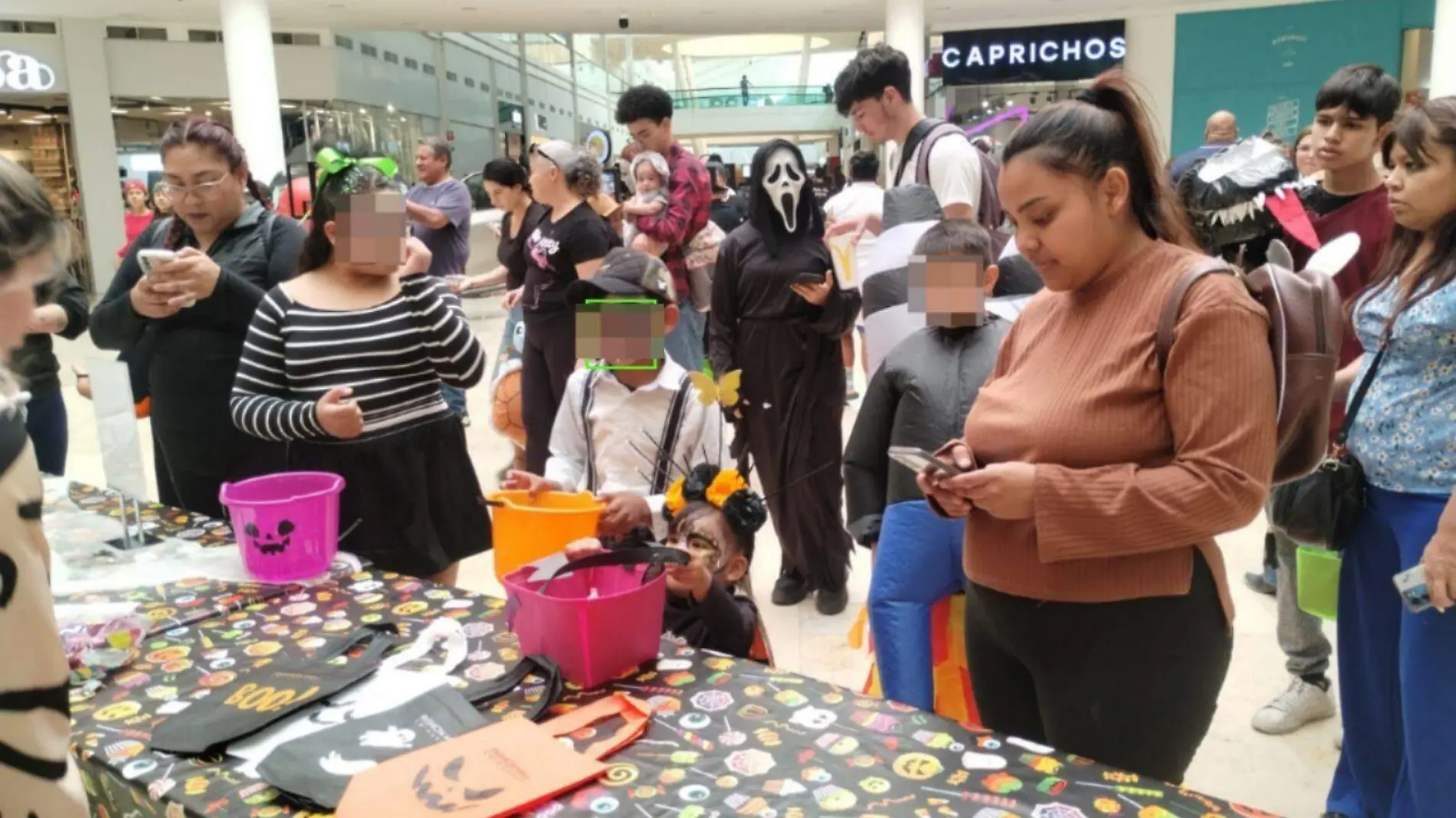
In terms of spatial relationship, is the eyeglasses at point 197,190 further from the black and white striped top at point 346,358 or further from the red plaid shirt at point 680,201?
the red plaid shirt at point 680,201

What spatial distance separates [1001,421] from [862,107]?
6.10 feet

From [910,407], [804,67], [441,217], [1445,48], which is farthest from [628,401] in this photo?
[804,67]

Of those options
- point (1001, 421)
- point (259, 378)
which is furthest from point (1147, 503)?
point (259, 378)

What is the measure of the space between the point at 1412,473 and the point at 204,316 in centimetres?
248

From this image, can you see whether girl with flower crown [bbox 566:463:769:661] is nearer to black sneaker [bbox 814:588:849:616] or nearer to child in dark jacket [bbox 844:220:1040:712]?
child in dark jacket [bbox 844:220:1040:712]

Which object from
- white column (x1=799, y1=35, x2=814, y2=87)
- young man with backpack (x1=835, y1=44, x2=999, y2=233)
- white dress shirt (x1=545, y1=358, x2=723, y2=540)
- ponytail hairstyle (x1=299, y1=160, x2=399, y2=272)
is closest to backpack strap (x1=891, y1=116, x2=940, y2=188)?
young man with backpack (x1=835, y1=44, x2=999, y2=233)

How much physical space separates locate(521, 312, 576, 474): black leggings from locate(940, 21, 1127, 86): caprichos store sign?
434 inches

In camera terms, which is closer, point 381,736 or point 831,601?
point 381,736

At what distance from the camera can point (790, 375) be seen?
134 inches

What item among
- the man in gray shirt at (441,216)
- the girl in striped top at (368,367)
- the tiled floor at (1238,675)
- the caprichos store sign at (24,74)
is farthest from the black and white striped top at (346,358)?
the caprichos store sign at (24,74)

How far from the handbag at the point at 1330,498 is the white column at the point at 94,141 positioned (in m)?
14.2

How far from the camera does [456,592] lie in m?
1.82

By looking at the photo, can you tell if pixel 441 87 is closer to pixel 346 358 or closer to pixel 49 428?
pixel 49 428

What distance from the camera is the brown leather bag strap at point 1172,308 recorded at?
4.19 ft
